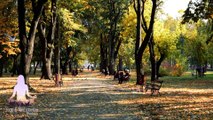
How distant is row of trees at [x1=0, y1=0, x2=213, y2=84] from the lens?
90.9 feet

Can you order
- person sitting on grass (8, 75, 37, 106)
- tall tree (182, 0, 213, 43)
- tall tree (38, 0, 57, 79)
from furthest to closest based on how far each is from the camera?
tall tree (38, 0, 57, 79), tall tree (182, 0, 213, 43), person sitting on grass (8, 75, 37, 106)

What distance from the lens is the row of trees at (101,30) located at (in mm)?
27719

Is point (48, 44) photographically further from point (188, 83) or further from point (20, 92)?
point (20, 92)

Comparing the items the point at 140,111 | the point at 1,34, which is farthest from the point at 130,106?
the point at 1,34

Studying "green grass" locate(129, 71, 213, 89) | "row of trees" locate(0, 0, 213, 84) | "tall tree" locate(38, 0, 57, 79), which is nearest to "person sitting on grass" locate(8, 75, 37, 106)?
"row of trees" locate(0, 0, 213, 84)

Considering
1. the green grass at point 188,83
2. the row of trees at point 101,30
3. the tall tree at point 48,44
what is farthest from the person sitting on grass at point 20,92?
the tall tree at point 48,44

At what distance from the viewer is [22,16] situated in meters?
26.7

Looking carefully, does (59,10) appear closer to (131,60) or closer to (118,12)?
(118,12)

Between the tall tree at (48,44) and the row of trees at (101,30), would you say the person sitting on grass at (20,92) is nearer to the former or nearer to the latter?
the row of trees at (101,30)

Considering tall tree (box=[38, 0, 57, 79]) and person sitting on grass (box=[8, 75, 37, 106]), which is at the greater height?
tall tree (box=[38, 0, 57, 79])

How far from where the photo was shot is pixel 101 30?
69.1m

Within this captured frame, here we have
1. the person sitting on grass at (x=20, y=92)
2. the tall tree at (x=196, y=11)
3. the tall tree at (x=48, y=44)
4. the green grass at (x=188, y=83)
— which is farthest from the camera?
the tall tree at (x=48, y=44)

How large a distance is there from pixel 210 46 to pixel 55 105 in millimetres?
43334

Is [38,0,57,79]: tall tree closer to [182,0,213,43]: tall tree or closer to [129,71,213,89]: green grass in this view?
[129,71,213,89]: green grass
